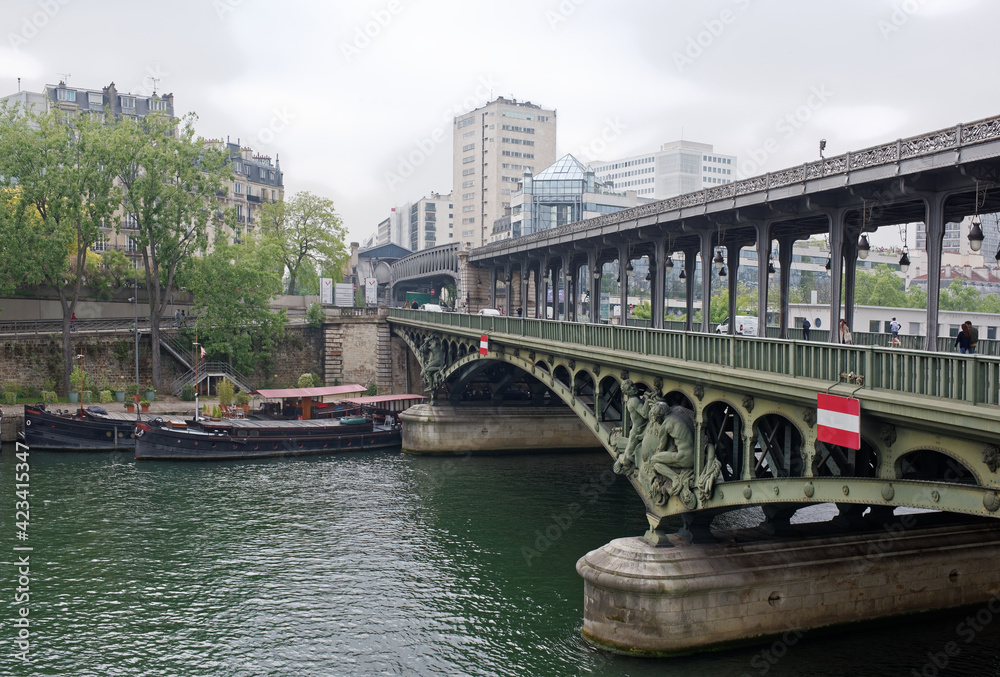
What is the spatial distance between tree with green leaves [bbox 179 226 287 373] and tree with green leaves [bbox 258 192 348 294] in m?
21.8

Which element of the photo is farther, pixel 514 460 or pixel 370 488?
pixel 514 460

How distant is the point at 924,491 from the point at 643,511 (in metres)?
19.5

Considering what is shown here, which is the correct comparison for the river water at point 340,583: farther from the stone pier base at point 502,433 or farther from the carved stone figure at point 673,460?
the stone pier base at point 502,433

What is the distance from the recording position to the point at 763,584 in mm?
19938

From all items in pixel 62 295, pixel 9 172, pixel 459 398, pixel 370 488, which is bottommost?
pixel 370 488

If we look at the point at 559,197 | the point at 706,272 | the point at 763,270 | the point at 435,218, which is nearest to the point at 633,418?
the point at 763,270

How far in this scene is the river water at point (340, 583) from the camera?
786 inches

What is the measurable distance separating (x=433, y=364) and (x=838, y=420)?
36.8m

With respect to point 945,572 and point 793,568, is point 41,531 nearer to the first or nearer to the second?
point 793,568

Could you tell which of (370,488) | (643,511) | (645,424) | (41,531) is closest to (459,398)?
(370,488)

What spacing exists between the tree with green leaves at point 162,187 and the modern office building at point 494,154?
364ft

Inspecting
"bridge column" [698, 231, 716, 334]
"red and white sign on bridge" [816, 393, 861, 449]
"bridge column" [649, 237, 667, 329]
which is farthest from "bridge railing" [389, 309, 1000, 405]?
"bridge column" [649, 237, 667, 329]

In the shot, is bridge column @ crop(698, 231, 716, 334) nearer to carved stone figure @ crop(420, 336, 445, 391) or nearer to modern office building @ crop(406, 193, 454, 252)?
carved stone figure @ crop(420, 336, 445, 391)

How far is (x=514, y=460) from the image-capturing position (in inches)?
1805
